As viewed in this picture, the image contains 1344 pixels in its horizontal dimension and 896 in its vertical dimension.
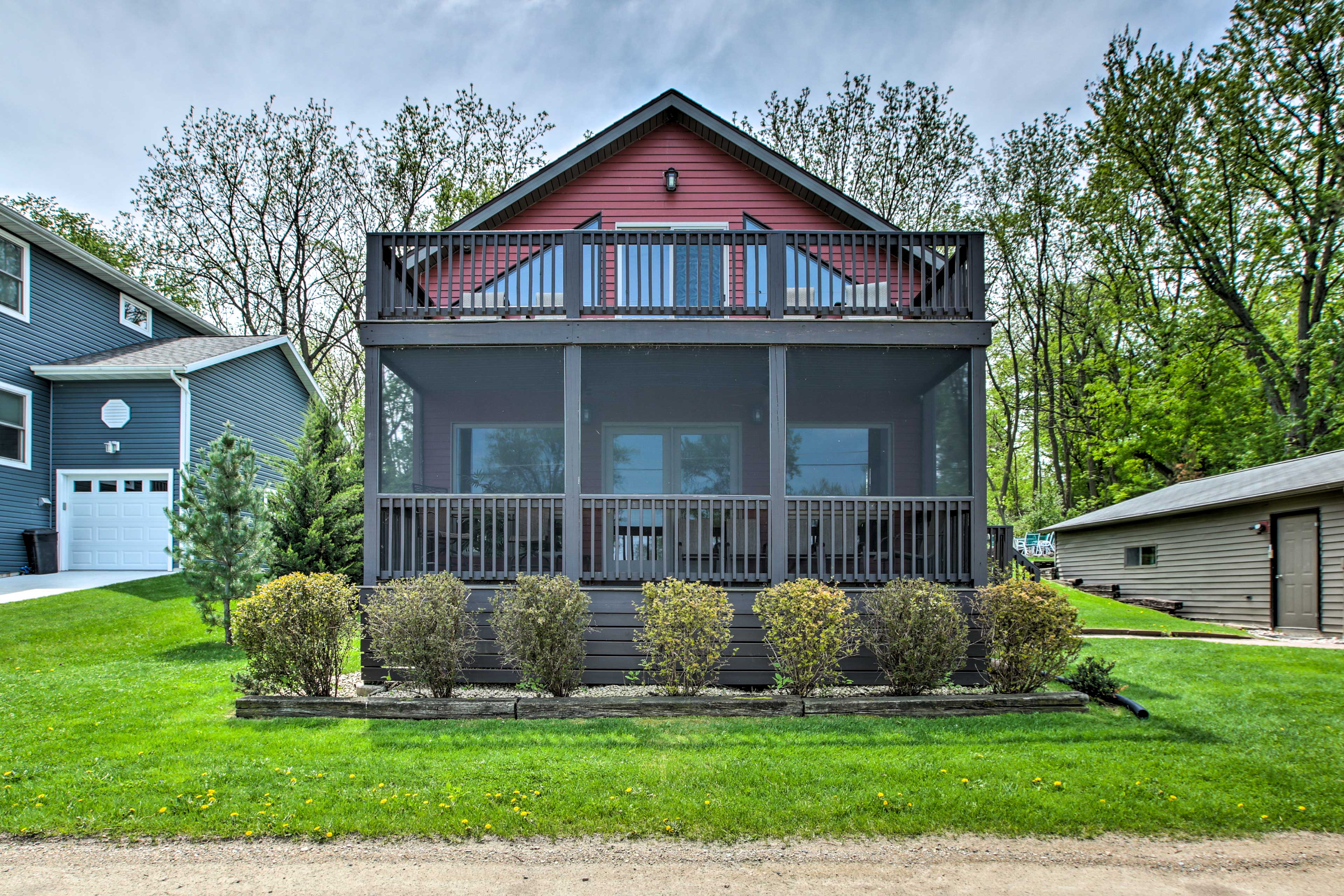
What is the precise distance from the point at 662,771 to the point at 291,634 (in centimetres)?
367

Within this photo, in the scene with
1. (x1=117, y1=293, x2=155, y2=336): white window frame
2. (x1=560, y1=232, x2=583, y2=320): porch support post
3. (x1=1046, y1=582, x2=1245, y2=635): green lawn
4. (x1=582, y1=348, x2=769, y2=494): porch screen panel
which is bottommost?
(x1=1046, y1=582, x2=1245, y2=635): green lawn

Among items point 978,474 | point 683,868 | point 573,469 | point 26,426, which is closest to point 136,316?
point 26,426

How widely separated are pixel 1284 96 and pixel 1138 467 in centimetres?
1179

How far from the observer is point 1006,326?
101 feet

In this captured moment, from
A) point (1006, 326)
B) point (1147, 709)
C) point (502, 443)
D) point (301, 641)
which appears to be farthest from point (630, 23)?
point (1006, 326)

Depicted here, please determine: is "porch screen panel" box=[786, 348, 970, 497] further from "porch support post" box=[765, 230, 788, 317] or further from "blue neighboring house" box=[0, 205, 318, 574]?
"blue neighboring house" box=[0, 205, 318, 574]

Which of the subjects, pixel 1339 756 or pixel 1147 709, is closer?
pixel 1339 756

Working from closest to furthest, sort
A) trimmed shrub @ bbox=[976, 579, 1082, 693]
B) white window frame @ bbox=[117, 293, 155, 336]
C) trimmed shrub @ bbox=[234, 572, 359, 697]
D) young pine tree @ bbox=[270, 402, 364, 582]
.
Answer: trimmed shrub @ bbox=[234, 572, 359, 697], trimmed shrub @ bbox=[976, 579, 1082, 693], young pine tree @ bbox=[270, 402, 364, 582], white window frame @ bbox=[117, 293, 155, 336]

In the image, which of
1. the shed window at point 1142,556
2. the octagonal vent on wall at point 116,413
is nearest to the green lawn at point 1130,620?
the shed window at point 1142,556

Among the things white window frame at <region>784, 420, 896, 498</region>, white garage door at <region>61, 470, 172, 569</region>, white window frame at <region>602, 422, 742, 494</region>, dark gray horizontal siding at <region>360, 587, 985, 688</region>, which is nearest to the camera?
dark gray horizontal siding at <region>360, 587, 985, 688</region>

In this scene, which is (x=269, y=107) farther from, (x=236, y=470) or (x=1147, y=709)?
(x=1147, y=709)

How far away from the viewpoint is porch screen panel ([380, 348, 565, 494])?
996cm

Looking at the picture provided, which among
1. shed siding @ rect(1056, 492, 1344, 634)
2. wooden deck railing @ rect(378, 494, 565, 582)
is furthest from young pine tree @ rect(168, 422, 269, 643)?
shed siding @ rect(1056, 492, 1344, 634)

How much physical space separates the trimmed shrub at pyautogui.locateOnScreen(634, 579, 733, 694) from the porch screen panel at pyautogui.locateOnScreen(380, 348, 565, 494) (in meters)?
3.72
